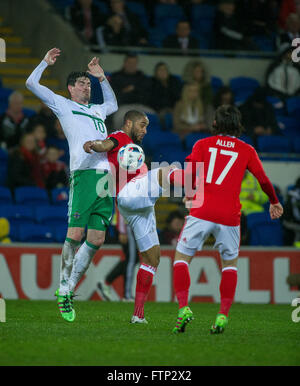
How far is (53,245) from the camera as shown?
12109 millimetres

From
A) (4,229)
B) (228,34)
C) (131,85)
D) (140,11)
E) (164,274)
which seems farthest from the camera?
(140,11)

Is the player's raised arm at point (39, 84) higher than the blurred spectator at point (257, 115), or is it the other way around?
the blurred spectator at point (257, 115)

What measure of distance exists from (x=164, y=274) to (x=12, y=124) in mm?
3863

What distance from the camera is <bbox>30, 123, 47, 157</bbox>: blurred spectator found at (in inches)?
548

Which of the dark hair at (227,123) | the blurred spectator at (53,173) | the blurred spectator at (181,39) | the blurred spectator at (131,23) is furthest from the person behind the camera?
the blurred spectator at (181,39)

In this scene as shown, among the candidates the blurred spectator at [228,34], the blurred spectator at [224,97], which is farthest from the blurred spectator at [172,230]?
the blurred spectator at [228,34]

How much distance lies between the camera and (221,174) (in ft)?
22.3

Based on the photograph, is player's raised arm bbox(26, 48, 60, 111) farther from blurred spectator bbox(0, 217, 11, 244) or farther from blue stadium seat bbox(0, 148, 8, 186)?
blue stadium seat bbox(0, 148, 8, 186)

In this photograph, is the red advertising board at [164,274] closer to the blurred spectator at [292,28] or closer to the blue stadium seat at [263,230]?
the blue stadium seat at [263,230]

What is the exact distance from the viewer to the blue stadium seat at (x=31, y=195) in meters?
13.4

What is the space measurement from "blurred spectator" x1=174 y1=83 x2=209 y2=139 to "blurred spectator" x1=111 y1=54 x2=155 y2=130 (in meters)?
0.55

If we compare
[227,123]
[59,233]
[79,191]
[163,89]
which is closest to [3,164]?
[59,233]

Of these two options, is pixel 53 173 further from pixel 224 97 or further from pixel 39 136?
pixel 224 97

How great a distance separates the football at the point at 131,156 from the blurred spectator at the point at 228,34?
30.4 ft
